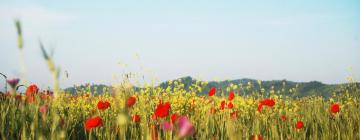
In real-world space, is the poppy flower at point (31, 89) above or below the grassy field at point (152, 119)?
above

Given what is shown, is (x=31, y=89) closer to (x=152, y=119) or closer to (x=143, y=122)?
(x=152, y=119)

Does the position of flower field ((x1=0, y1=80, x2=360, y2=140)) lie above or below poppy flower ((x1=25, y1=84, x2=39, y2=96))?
below

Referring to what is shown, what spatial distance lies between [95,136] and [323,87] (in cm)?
1911

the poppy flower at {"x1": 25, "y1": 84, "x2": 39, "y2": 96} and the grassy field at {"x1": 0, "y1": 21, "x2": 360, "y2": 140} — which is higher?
the poppy flower at {"x1": 25, "y1": 84, "x2": 39, "y2": 96}

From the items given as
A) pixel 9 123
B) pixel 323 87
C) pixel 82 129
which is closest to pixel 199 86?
pixel 82 129

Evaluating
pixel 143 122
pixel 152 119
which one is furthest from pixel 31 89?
pixel 143 122

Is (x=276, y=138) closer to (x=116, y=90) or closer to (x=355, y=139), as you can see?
(x=355, y=139)

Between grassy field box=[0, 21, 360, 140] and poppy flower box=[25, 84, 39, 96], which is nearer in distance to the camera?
grassy field box=[0, 21, 360, 140]

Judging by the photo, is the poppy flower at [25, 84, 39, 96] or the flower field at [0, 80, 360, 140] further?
the poppy flower at [25, 84, 39, 96]

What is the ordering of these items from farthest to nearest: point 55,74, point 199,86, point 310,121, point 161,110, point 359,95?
point 199,86, point 359,95, point 310,121, point 161,110, point 55,74

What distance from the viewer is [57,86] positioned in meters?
0.67

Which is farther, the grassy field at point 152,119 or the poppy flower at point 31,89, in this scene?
the poppy flower at point 31,89

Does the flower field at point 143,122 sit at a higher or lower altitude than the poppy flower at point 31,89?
lower

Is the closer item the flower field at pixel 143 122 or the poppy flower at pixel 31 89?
the flower field at pixel 143 122
